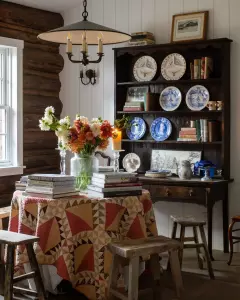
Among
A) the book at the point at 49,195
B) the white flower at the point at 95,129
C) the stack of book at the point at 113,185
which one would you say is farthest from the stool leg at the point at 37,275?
the white flower at the point at 95,129

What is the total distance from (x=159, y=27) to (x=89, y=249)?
10.3 feet

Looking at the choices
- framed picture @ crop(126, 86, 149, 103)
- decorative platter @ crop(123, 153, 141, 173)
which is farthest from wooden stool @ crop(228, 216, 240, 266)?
framed picture @ crop(126, 86, 149, 103)

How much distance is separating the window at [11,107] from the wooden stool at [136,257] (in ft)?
8.91

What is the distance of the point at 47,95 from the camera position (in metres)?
6.71

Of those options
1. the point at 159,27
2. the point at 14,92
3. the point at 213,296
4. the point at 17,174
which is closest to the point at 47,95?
the point at 14,92

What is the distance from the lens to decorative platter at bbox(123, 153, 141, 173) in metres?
6.18

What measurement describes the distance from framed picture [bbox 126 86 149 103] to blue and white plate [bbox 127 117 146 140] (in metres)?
0.22

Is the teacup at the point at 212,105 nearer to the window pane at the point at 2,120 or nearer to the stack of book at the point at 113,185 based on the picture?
the stack of book at the point at 113,185

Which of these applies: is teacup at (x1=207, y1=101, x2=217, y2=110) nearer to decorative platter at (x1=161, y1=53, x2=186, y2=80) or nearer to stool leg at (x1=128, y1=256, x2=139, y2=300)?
decorative platter at (x1=161, y1=53, x2=186, y2=80)

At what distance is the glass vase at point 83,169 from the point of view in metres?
4.27

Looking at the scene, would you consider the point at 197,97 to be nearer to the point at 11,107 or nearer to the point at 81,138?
the point at 81,138

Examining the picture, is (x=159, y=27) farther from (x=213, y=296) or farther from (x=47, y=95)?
(x=213, y=296)

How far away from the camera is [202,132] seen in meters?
5.67

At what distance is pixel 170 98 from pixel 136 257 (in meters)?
2.72
